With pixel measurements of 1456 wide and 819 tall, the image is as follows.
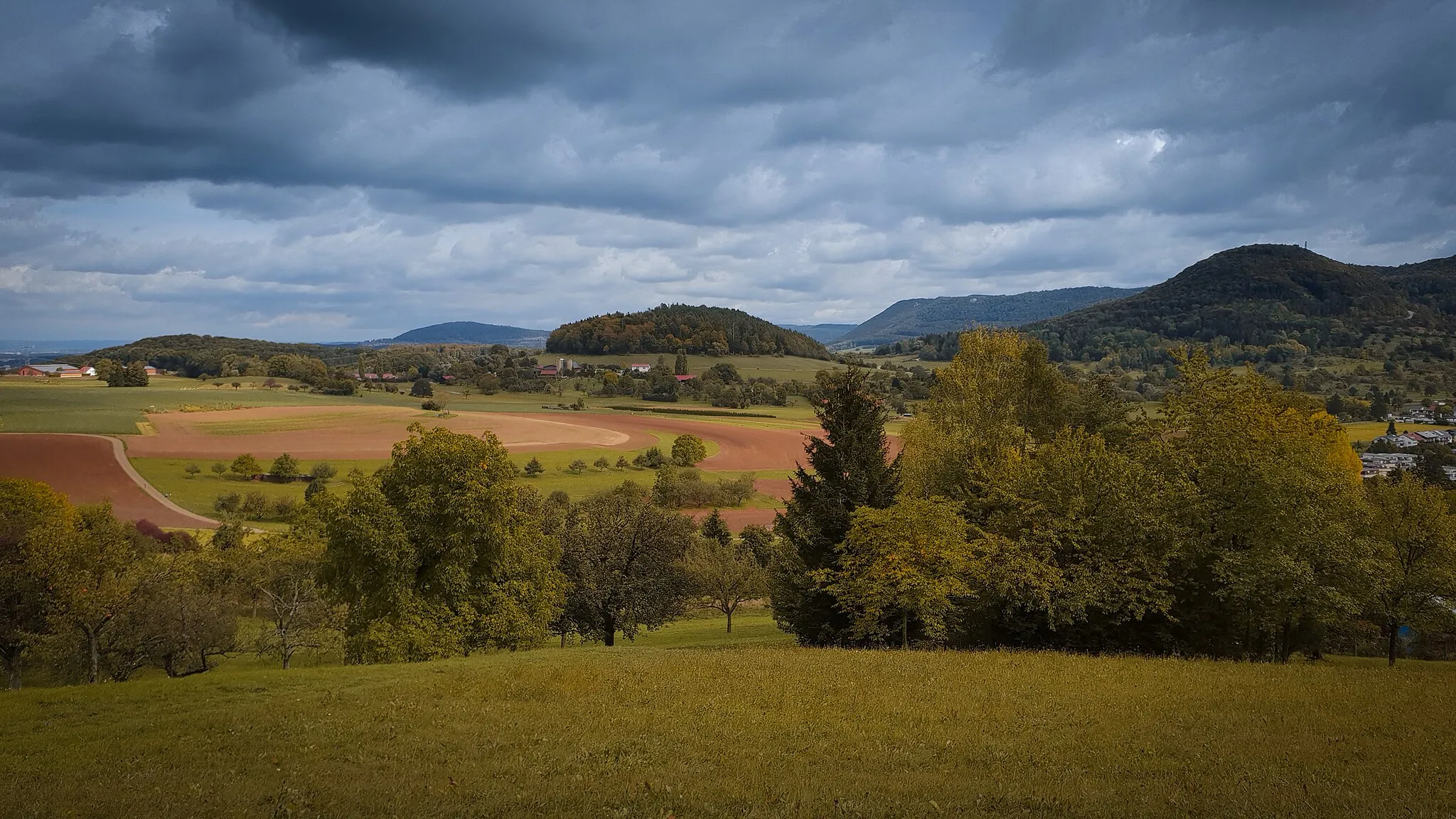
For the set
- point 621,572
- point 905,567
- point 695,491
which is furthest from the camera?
point 695,491

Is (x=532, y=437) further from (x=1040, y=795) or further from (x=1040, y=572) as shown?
(x=1040, y=795)

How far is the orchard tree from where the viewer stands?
39.5 meters

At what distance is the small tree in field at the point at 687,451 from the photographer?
104625 millimetres

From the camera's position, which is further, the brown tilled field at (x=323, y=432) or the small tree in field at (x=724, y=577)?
the brown tilled field at (x=323, y=432)

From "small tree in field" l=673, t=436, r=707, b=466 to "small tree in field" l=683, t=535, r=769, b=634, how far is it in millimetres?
47585

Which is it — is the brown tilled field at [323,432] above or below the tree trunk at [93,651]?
above

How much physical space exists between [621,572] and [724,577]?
43.1ft

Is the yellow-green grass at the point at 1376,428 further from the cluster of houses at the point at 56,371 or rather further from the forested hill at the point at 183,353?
the forested hill at the point at 183,353

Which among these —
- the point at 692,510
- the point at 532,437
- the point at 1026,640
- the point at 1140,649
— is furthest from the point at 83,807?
the point at 532,437

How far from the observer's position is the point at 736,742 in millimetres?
14758

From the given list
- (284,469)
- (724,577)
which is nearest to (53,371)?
(284,469)

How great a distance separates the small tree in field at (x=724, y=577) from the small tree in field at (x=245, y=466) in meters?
56.6

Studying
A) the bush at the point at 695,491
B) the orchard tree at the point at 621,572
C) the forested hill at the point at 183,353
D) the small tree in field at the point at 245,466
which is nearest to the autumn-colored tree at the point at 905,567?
the orchard tree at the point at 621,572

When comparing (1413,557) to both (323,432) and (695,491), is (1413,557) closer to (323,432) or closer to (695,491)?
(695,491)
